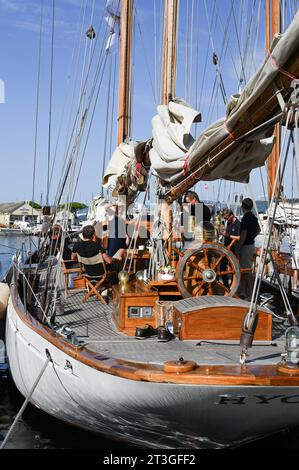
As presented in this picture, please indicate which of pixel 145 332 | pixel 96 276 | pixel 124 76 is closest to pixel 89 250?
pixel 96 276

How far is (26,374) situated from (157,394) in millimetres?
2957

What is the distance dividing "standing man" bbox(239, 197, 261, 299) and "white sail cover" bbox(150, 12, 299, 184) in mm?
2081

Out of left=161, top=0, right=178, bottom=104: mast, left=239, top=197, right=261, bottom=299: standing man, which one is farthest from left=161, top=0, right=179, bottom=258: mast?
left=239, top=197, right=261, bottom=299: standing man

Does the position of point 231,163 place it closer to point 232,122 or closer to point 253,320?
point 232,122

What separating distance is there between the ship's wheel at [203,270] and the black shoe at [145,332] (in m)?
0.64

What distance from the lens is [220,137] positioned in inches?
228

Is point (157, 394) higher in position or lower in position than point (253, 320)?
lower

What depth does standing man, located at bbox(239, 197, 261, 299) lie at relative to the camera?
9.22 meters

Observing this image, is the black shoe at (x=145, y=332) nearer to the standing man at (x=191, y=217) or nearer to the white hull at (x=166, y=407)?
the white hull at (x=166, y=407)

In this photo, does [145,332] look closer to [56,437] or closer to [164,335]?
[164,335]

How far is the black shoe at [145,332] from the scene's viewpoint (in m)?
6.93
